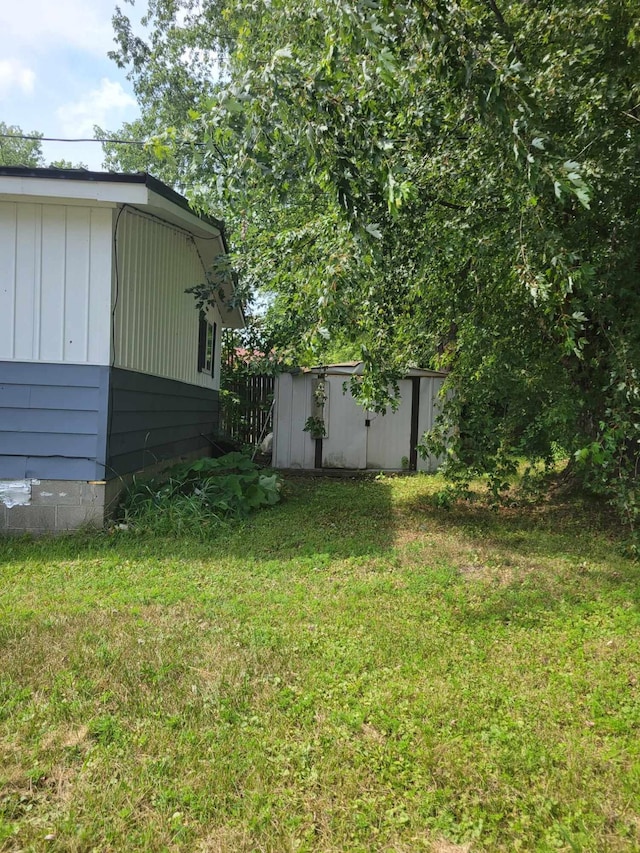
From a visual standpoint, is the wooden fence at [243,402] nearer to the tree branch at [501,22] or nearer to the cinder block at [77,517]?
the cinder block at [77,517]

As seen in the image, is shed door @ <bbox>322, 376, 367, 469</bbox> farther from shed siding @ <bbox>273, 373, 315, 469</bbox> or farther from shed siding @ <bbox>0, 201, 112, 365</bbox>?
shed siding @ <bbox>0, 201, 112, 365</bbox>

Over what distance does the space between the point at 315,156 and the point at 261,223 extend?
17.9 ft

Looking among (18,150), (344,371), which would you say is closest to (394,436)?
(344,371)

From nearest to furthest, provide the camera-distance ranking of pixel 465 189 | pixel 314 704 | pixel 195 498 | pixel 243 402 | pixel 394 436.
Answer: pixel 314 704 < pixel 465 189 < pixel 195 498 < pixel 394 436 < pixel 243 402

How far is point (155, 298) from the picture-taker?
6848mm

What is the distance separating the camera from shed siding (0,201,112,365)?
216 inches

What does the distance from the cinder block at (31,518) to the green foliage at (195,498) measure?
0.68 metres

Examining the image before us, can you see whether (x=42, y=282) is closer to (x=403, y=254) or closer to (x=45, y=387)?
(x=45, y=387)

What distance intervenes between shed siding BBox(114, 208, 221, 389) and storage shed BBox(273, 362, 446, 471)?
1976 mm

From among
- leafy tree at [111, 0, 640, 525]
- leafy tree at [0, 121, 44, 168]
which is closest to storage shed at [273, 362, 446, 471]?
leafy tree at [111, 0, 640, 525]

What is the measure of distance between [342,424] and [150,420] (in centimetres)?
415

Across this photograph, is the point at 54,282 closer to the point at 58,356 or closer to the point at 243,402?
the point at 58,356

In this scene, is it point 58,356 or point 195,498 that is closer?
point 58,356

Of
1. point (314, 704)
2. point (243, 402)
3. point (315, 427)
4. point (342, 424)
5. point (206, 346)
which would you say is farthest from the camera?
point (243, 402)
